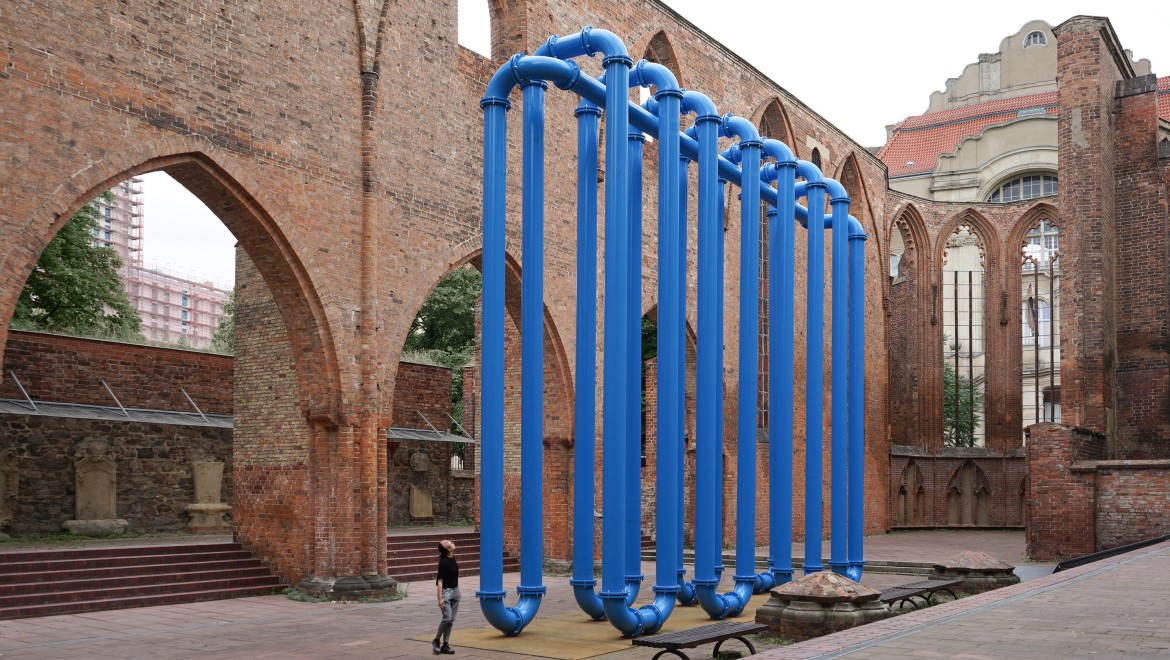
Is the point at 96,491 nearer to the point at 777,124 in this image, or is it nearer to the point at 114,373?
the point at 114,373

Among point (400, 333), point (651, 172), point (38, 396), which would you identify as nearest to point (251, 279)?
point (400, 333)

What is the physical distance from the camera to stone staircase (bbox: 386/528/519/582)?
1470 cm

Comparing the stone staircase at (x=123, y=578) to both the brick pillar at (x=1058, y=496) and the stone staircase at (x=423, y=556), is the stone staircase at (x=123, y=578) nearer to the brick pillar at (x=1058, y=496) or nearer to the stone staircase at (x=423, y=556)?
the stone staircase at (x=423, y=556)

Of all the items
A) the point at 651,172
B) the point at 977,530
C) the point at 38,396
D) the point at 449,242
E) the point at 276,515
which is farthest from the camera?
the point at 977,530

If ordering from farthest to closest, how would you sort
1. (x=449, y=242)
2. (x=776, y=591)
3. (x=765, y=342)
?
(x=765, y=342) < (x=449, y=242) < (x=776, y=591)

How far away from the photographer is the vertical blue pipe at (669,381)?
9.42 m

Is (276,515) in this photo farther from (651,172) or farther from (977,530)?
(977,530)

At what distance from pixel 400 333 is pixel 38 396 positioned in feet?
22.8

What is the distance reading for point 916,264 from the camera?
27969mm

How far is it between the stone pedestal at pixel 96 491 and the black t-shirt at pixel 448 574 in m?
9.66

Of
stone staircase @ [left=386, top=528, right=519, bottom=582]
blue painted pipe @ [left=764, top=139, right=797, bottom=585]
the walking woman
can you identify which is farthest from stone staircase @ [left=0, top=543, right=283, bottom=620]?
blue painted pipe @ [left=764, top=139, right=797, bottom=585]

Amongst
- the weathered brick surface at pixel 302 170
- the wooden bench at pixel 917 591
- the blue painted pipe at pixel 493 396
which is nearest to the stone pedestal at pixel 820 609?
the wooden bench at pixel 917 591

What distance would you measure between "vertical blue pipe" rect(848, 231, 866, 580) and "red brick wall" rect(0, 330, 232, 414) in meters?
10.7

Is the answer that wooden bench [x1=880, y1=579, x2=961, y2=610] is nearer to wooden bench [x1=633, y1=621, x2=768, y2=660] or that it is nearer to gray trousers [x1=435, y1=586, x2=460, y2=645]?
wooden bench [x1=633, y1=621, x2=768, y2=660]
